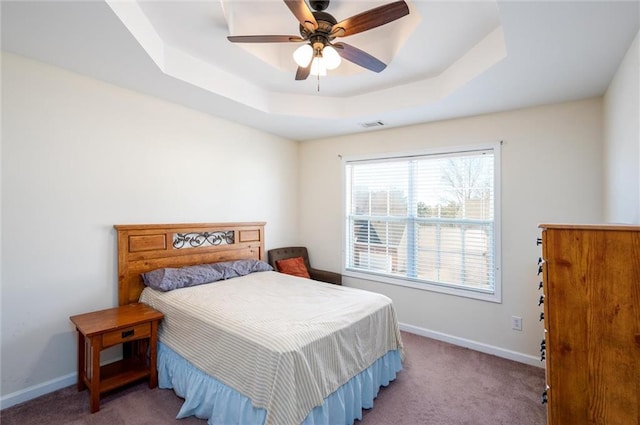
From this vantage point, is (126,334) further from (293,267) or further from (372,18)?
(372,18)

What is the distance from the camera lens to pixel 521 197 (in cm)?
291

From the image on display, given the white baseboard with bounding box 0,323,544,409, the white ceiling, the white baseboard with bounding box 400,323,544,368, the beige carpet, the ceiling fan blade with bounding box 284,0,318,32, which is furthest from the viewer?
the white baseboard with bounding box 400,323,544,368

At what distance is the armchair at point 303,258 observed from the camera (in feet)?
12.9

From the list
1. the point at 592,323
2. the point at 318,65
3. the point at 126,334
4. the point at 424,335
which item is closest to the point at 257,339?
the point at 126,334

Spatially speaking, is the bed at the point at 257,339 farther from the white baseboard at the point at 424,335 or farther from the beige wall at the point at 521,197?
the beige wall at the point at 521,197

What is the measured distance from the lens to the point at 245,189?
3.84 meters

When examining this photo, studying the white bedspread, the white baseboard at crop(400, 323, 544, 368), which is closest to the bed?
the white bedspread

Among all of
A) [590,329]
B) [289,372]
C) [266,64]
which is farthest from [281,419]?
[266,64]

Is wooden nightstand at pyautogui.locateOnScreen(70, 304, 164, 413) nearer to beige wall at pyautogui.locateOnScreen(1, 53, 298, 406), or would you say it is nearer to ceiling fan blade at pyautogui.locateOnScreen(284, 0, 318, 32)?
beige wall at pyautogui.locateOnScreen(1, 53, 298, 406)

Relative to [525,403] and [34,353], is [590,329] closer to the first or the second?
[525,403]

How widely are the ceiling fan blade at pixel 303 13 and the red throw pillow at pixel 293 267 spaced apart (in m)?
2.89

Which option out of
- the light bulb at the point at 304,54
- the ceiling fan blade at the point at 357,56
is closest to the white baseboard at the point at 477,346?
the ceiling fan blade at the point at 357,56

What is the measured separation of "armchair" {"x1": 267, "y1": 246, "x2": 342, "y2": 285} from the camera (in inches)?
155

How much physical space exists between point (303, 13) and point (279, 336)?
6.05 ft
